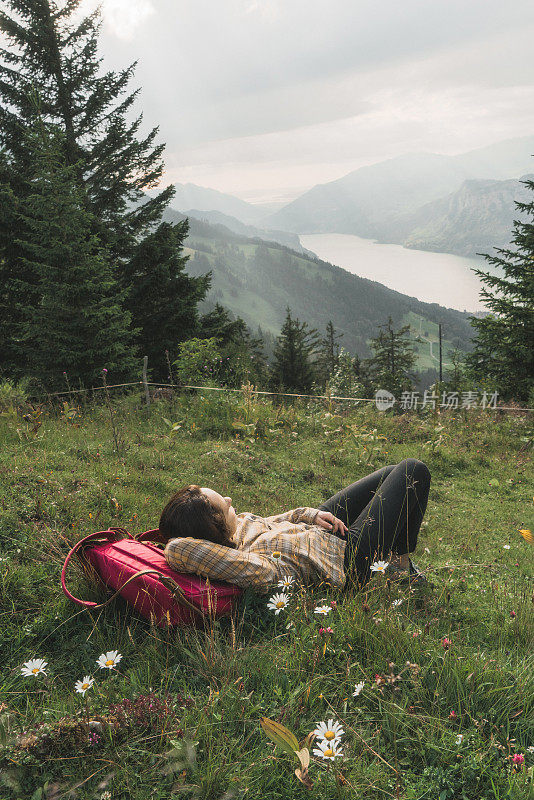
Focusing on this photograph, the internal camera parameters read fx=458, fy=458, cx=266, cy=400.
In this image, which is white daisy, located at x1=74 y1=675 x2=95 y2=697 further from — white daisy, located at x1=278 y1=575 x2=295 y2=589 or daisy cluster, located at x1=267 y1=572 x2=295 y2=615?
white daisy, located at x1=278 y1=575 x2=295 y2=589

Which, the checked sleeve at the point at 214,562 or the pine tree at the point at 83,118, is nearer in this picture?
the checked sleeve at the point at 214,562

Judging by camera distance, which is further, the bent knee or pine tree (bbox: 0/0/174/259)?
pine tree (bbox: 0/0/174/259)

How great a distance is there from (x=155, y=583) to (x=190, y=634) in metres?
0.30

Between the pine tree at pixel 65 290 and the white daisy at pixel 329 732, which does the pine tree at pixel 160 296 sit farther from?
the white daisy at pixel 329 732

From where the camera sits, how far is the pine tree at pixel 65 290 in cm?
1071

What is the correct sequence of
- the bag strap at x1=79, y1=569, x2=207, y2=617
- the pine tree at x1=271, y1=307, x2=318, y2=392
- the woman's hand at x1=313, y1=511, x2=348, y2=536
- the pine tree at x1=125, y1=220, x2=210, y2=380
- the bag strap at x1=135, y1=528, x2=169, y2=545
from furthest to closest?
1. the pine tree at x1=271, y1=307, x2=318, y2=392
2. the pine tree at x1=125, y1=220, x2=210, y2=380
3. the woman's hand at x1=313, y1=511, x2=348, y2=536
4. the bag strap at x1=135, y1=528, x2=169, y2=545
5. the bag strap at x1=79, y1=569, x2=207, y2=617

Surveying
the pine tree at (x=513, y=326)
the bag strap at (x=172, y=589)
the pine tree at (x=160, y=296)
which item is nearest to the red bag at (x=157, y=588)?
the bag strap at (x=172, y=589)

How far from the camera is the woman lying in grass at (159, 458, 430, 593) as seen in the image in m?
2.36

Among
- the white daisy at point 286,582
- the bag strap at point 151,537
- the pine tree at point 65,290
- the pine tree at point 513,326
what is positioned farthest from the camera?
the pine tree at point 513,326

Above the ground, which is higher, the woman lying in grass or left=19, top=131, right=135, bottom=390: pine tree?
left=19, top=131, right=135, bottom=390: pine tree

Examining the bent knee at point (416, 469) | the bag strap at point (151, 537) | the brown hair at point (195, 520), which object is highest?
the bent knee at point (416, 469)

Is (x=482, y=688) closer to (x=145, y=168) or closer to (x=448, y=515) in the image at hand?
(x=448, y=515)

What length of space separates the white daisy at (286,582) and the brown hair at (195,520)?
0.35 metres

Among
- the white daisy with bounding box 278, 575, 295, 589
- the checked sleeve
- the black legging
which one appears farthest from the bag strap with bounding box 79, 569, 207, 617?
the black legging
